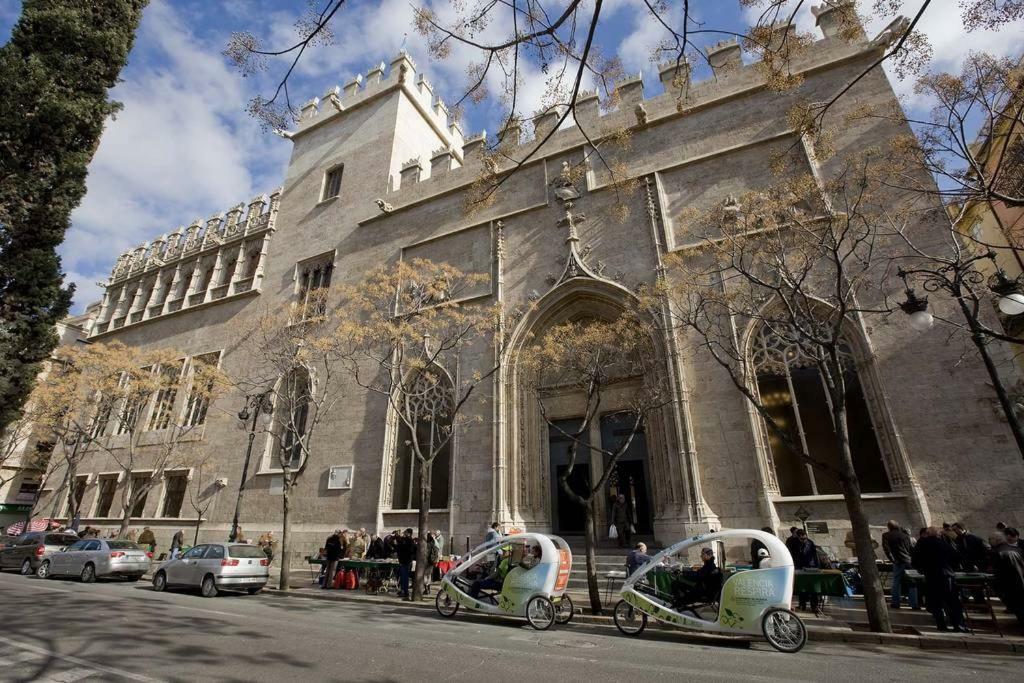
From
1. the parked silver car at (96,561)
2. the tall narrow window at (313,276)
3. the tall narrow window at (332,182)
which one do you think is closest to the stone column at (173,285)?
the tall narrow window at (313,276)

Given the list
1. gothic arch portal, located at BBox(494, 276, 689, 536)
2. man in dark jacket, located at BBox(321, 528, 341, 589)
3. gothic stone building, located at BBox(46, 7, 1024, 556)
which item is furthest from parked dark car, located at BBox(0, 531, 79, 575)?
gothic arch portal, located at BBox(494, 276, 689, 536)

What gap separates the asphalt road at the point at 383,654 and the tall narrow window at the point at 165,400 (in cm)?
1619

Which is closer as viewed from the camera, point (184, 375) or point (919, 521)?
point (919, 521)

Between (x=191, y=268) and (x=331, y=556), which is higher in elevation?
(x=191, y=268)

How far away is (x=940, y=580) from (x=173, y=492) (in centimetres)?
2622

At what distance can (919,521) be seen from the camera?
9.93 meters

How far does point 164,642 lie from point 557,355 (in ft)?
30.6

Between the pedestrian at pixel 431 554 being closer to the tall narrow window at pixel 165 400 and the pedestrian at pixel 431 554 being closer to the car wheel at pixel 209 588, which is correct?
the car wheel at pixel 209 588

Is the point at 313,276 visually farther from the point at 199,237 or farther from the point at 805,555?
the point at 805,555

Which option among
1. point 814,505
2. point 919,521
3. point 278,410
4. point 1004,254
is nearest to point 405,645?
point 814,505

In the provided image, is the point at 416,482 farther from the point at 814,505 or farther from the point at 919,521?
the point at 919,521

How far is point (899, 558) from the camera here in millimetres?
8562

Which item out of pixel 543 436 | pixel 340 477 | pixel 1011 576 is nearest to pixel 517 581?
pixel 543 436

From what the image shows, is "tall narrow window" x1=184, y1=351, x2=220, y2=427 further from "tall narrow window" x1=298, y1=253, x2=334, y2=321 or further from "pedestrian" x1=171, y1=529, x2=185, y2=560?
"tall narrow window" x1=298, y1=253, x2=334, y2=321
